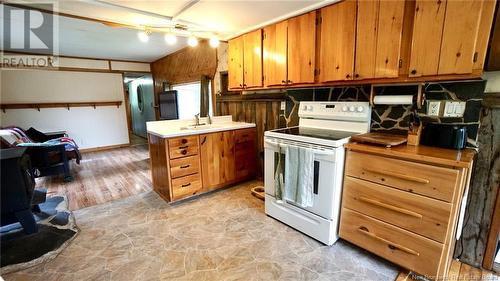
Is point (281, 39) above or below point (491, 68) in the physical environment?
above

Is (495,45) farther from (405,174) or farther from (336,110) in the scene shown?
(336,110)

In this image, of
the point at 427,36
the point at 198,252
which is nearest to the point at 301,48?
the point at 427,36

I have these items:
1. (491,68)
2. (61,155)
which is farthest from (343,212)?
(61,155)

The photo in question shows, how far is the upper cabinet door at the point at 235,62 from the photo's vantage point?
3.13m

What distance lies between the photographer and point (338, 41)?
2.07 meters

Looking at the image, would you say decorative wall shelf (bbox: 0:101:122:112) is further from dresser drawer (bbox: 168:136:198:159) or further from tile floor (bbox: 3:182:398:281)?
dresser drawer (bbox: 168:136:198:159)

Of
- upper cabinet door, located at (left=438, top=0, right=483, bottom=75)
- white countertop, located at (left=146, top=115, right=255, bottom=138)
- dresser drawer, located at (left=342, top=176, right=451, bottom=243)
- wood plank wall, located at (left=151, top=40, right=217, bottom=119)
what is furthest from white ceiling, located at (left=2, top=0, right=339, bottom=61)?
dresser drawer, located at (left=342, top=176, right=451, bottom=243)

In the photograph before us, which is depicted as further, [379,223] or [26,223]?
[26,223]

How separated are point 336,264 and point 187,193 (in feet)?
6.12

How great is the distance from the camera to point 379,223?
1.73 metres

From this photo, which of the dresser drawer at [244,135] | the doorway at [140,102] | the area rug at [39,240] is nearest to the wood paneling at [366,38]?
the dresser drawer at [244,135]

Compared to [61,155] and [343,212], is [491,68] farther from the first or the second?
[61,155]

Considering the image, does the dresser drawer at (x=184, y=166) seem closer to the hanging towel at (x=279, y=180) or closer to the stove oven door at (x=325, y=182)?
the hanging towel at (x=279, y=180)

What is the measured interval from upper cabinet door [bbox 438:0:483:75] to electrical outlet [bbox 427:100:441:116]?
36cm
